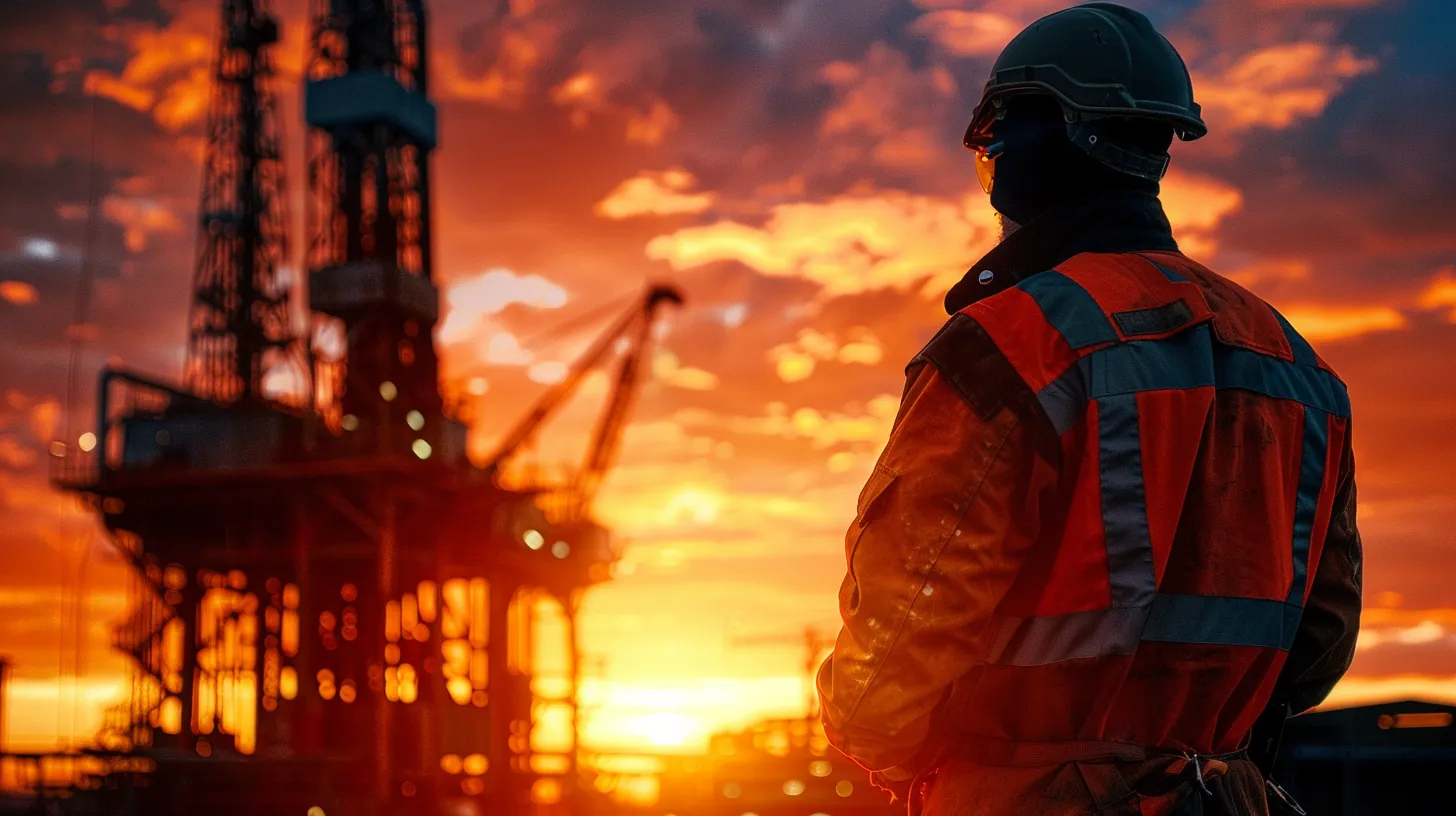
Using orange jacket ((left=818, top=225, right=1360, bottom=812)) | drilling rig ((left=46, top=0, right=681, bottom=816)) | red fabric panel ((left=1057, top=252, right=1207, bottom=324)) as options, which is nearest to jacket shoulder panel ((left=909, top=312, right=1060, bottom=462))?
orange jacket ((left=818, top=225, right=1360, bottom=812))

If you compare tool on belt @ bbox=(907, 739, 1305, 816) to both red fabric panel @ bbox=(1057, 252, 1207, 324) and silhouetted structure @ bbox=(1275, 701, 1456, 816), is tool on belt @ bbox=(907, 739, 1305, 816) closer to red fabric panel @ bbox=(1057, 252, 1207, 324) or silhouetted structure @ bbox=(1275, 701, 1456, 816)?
red fabric panel @ bbox=(1057, 252, 1207, 324)

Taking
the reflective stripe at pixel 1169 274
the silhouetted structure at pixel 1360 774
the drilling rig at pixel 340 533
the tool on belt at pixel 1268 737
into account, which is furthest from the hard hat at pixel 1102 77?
the drilling rig at pixel 340 533

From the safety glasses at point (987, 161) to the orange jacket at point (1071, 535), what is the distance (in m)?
0.42

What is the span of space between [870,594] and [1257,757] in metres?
1.14

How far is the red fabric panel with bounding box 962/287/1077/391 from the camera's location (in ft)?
8.11

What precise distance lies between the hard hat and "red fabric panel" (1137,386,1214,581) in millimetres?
590

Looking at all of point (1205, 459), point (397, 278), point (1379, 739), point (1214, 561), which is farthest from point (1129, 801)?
point (397, 278)

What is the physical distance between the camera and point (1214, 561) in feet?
8.50

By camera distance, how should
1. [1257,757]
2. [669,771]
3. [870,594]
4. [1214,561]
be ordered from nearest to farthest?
[870,594], [1214,561], [1257,757], [669,771]

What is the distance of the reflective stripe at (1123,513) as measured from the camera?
2.45 m

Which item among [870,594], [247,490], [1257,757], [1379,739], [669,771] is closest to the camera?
[870,594]

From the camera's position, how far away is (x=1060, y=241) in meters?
2.89

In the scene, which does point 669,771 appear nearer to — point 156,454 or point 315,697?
point 315,697

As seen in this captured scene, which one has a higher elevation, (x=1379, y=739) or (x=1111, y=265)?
(x=1111, y=265)
